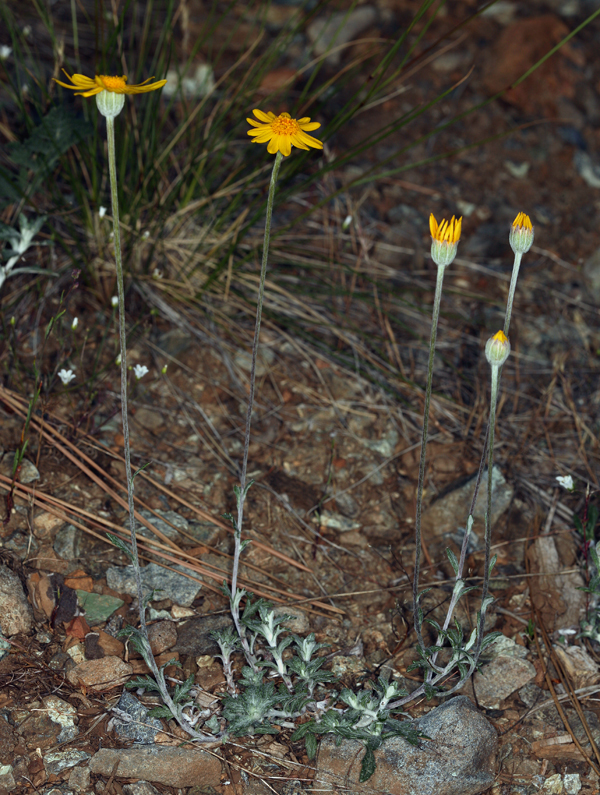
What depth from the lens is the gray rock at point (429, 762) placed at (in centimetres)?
185

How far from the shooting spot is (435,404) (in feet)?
9.57

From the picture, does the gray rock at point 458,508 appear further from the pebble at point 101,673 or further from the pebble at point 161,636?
the pebble at point 101,673

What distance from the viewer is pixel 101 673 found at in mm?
1979

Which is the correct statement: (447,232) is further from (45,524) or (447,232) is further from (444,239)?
(45,524)

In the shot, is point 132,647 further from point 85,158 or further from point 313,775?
point 85,158

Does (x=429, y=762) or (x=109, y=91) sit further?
(x=429, y=762)

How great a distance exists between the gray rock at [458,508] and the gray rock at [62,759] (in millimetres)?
1323

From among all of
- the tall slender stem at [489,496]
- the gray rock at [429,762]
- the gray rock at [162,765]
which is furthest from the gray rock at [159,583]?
the tall slender stem at [489,496]

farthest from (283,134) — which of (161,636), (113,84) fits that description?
(161,636)

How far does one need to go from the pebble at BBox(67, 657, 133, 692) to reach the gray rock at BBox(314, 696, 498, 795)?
0.57m

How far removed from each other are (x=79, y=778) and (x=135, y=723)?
0.59 feet

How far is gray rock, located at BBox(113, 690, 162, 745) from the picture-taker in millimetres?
1868

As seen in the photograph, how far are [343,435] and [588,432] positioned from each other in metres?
0.95

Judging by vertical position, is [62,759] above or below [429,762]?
below
